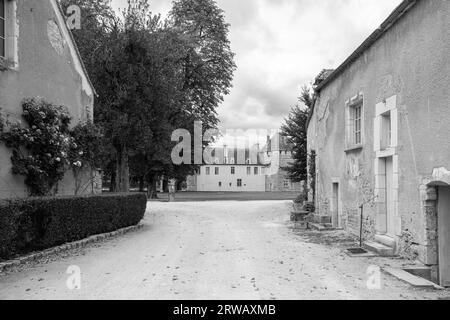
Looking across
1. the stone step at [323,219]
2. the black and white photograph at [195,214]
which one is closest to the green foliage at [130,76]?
the black and white photograph at [195,214]

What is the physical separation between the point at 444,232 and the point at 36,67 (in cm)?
1063

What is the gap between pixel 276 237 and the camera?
12.8 meters

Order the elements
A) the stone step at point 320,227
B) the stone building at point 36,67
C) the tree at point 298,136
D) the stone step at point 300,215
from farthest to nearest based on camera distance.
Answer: the tree at point 298,136 → the stone step at point 300,215 → the stone step at point 320,227 → the stone building at point 36,67

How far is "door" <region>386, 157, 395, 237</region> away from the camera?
10.1 meters

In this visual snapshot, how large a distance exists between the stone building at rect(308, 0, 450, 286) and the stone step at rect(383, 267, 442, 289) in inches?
27.9

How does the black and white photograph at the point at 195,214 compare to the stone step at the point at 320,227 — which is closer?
the black and white photograph at the point at 195,214

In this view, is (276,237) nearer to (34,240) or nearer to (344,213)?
(344,213)

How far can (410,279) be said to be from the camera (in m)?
7.06

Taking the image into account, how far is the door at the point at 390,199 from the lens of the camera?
33.0 feet

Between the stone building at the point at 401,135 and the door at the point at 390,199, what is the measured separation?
0.08 ft

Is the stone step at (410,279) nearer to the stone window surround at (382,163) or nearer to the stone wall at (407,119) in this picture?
the stone wall at (407,119)
